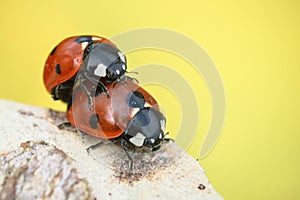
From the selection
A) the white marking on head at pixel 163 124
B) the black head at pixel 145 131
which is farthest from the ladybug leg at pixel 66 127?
the white marking on head at pixel 163 124

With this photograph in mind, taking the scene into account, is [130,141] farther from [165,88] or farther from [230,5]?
[230,5]

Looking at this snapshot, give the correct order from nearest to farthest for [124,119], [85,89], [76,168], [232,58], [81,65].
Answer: [76,168], [124,119], [85,89], [81,65], [232,58]

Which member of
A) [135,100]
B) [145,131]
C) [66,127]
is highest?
[135,100]

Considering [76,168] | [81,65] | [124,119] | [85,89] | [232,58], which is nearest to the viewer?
[76,168]

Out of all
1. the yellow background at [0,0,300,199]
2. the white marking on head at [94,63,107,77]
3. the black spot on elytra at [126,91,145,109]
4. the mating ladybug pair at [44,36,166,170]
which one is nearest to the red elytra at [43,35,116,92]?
the mating ladybug pair at [44,36,166,170]

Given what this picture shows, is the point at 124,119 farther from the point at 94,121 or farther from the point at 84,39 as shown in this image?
the point at 84,39

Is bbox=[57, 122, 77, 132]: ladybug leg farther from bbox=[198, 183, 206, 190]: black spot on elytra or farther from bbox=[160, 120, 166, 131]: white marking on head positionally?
bbox=[198, 183, 206, 190]: black spot on elytra

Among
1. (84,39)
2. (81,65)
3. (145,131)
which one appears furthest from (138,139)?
(84,39)

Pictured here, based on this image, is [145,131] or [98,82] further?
[98,82]
